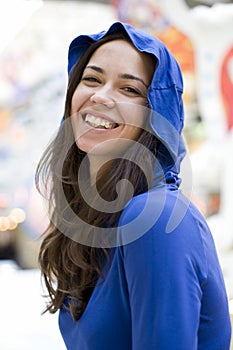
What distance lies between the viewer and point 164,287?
79 centimetres

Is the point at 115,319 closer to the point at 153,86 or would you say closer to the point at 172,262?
the point at 172,262

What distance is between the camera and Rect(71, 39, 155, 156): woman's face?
99cm

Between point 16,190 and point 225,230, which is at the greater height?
point 16,190

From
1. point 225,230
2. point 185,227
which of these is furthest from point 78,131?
point 225,230

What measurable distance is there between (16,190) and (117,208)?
2721 mm

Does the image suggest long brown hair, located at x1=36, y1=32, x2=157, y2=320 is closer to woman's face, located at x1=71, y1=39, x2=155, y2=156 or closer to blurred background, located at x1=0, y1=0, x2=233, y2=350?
woman's face, located at x1=71, y1=39, x2=155, y2=156

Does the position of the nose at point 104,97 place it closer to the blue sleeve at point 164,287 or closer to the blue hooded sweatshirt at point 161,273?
the blue hooded sweatshirt at point 161,273

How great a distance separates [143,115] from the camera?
991mm

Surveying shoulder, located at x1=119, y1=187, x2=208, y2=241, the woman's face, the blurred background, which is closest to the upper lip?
the woman's face

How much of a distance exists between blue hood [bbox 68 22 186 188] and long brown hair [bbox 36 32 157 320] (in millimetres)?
21

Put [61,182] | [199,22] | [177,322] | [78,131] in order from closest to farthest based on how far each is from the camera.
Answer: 1. [177,322]
2. [78,131]
3. [61,182]
4. [199,22]

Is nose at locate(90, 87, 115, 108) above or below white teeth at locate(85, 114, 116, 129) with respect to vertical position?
above

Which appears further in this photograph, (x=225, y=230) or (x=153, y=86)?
(x=225, y=230)

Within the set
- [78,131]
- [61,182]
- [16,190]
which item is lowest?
[16,190]
